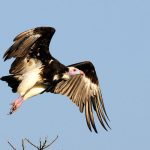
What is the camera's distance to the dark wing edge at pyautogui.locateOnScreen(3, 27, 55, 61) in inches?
468

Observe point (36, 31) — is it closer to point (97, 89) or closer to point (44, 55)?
point (44, 55)

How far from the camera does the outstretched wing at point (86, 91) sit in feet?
48.7

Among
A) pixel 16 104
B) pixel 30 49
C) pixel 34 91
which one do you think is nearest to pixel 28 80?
pixel 34 91

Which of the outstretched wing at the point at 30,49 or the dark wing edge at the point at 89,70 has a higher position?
the outstretched wing at the point at 30,49

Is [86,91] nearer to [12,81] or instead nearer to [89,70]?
[89,70]

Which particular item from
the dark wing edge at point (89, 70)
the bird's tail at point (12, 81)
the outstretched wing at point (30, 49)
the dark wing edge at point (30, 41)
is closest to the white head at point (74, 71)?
the dark wing edge at point (89, 70)

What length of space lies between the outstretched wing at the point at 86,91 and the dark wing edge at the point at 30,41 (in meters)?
2.30

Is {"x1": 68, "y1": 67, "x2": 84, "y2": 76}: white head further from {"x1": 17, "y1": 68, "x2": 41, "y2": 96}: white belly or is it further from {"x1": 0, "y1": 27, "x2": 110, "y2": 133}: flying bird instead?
{"x1": 17, "y1": 68, "x2": 41, "y2": 96}: white belly

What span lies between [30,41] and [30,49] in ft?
1.26

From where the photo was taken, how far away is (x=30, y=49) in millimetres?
12539

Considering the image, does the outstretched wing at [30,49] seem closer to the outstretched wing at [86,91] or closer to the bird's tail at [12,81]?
the bird's tail at [12,81]

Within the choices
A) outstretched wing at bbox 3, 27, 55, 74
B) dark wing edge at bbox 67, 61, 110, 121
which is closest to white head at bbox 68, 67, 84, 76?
dark wing edge at bbox 67, 61, 110, 121

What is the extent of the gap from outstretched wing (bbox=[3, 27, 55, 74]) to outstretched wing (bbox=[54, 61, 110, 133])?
79.1 inches

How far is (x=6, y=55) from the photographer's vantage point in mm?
11789
